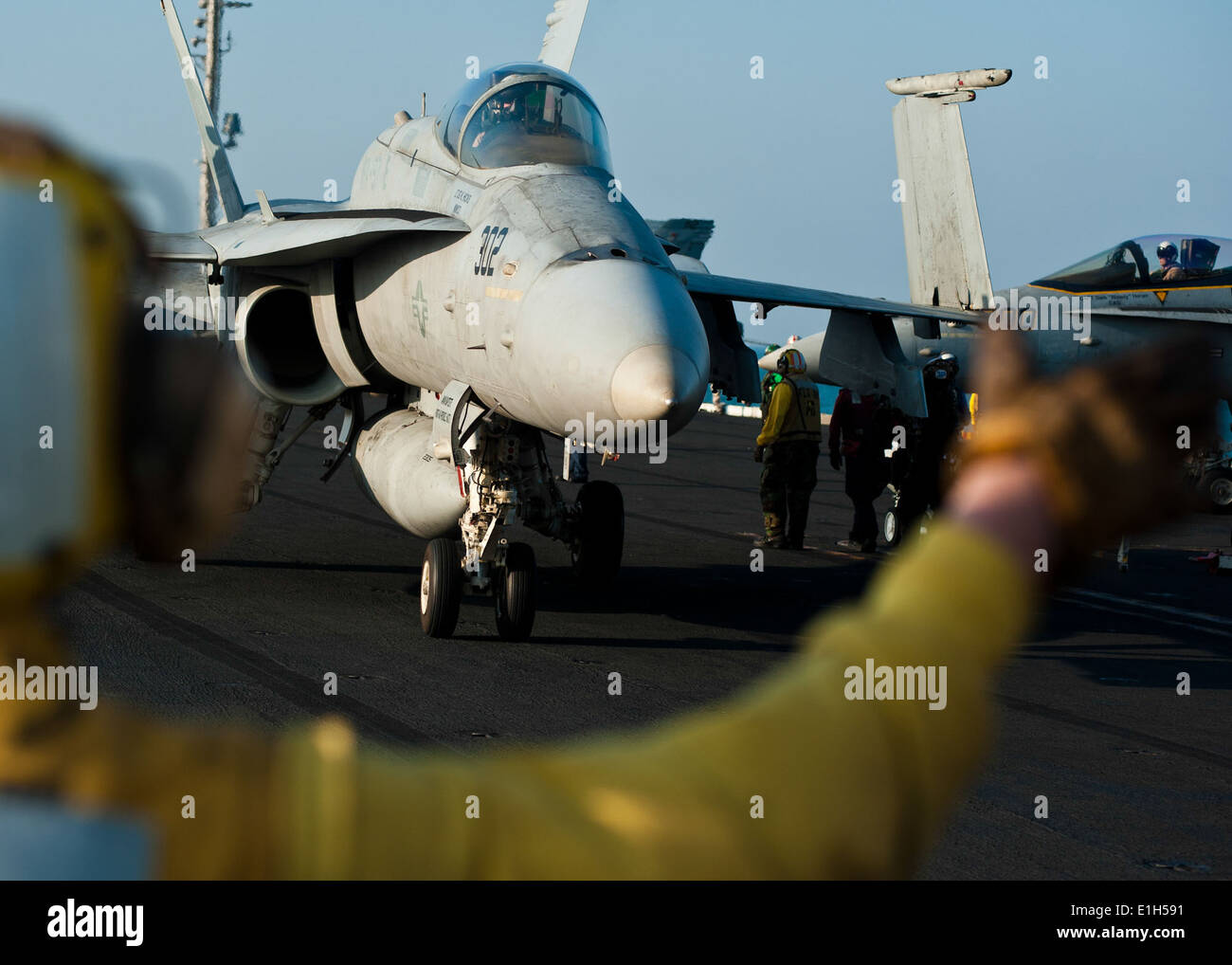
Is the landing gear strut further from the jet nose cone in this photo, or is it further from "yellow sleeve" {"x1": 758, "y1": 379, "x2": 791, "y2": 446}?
"yellow sleeve" {"x1": 758, "y1": 379, "x2": 791, "y2": 446}

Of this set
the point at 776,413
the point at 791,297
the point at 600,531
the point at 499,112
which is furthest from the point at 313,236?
the point at 776,413

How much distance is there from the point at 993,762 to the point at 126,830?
6658 mm

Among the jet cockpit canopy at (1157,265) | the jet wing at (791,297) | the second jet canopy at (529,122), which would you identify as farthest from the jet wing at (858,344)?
the jet cockpit canopy at (1157,265)

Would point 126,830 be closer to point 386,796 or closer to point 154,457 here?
point 386,796

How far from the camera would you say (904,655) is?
0.93 metres

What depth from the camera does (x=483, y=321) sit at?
8.62 m

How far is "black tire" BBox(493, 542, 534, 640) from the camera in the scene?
9.36 m

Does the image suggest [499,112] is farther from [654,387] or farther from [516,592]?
[516,592]

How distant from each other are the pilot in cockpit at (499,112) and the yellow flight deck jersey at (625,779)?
900 cm

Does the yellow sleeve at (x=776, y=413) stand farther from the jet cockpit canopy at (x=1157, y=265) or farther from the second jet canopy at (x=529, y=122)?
the second jet canopy at (x=529, y=122)

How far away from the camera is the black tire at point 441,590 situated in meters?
9.32

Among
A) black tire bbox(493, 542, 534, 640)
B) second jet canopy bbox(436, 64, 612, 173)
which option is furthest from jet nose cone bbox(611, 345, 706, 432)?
second jet canopy bbox(436, 64, 612, 173)

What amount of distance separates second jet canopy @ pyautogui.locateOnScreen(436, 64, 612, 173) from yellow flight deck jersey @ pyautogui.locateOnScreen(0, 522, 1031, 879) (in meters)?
8.71

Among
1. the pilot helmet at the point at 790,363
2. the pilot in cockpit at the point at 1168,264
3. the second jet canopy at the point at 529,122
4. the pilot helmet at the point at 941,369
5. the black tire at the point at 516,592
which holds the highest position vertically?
the pilot in cockpit at the point at 1168,264
